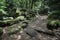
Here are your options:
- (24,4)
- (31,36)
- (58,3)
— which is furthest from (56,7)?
(31,36)

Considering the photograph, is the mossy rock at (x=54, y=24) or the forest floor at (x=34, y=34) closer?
the forest floor at (x=34, y=34)

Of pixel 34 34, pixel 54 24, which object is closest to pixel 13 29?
pixel 34 34

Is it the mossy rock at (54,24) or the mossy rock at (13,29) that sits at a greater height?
the mossy rock at (54,24)

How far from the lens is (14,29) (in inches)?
261

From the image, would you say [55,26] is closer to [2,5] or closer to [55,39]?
[55,39]

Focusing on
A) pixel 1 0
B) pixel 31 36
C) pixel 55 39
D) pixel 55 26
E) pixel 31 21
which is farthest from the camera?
pixel 1 0

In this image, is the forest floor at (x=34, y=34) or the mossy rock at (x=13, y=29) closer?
the forest floor at (x=34, y=34)

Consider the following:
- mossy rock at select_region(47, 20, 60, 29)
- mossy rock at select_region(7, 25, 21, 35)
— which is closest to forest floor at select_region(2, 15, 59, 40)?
mossy rock at select_region(7, 25, 21, 35)

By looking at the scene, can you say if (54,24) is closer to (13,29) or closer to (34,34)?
(34,34)

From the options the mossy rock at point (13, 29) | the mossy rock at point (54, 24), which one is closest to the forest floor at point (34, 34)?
the mossy rock at point (13, 29)

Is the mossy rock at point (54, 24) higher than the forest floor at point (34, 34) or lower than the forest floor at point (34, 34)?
higher

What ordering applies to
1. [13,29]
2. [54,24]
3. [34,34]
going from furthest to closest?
1. [13,29]
2. [54,24]
3. [34,34]

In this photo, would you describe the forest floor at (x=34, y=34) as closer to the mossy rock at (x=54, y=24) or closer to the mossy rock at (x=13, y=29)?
the mossy rock at (x=13, y=29)

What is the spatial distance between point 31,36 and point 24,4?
13.5 ft
